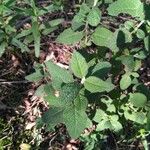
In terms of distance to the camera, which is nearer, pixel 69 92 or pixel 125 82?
pixel 69 92

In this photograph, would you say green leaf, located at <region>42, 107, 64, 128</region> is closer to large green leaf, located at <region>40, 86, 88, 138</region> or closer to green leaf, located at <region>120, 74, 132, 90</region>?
large green leaf, located at <region>40, 86, 88, 138</region>

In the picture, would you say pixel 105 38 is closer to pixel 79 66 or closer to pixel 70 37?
pixel 70 37

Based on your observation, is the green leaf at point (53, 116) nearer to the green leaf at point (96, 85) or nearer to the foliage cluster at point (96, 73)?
the foliage cluster at point (96, 73)

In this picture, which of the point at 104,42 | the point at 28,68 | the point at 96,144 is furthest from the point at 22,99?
the point at 104,42

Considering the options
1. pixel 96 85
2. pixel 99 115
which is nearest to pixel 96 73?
pixel 96 85

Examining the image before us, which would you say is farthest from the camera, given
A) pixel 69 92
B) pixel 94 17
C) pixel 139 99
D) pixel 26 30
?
pixel 26 30

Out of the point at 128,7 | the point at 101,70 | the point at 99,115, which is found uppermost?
the point at 128,7

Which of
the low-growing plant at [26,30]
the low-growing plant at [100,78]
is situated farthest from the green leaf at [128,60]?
the low-growing plant at [26,30]

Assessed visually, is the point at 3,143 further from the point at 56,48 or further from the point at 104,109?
the point at 56,48
